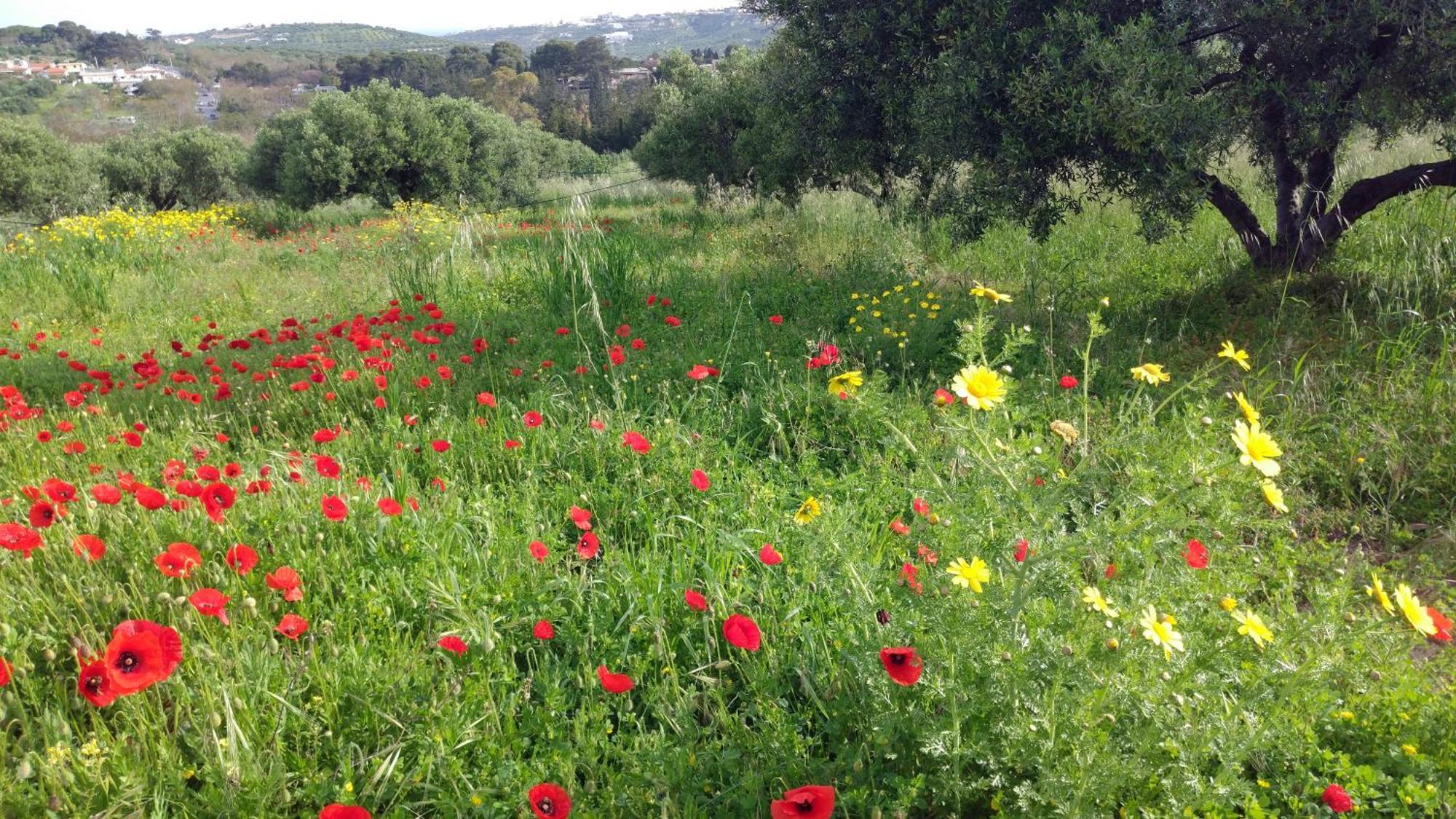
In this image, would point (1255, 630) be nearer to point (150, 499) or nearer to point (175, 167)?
point (150, 499)

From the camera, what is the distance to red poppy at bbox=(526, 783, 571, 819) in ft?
4.75

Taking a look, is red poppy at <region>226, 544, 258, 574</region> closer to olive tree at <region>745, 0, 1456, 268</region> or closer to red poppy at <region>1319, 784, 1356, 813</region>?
red poppy at <region>1319, 784, 1356, 813</region>

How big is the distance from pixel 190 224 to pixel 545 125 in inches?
2181

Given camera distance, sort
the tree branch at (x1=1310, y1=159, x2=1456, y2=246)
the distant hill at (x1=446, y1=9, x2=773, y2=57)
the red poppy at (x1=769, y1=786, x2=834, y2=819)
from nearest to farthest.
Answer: the red poppy at (x1=769, y1=786, x2=834, y2=819), the tree branch at (x1=1310, y1=159, x2=1456, y2=246), the distant hill at (x1=446, y1=9, x2=773, y2=57)

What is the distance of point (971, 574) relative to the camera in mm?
1628

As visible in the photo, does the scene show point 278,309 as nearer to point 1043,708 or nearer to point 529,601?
point 529,601

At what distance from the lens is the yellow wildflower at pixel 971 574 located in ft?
5.32

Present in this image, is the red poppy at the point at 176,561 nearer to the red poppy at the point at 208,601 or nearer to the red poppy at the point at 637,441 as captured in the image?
the red poppy at the point at 208,601

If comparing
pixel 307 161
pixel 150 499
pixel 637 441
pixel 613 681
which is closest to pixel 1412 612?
pixel 613 681

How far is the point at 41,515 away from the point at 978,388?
95.8 inches

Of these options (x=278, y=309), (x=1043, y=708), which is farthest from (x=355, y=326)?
(x=1043, y=708)

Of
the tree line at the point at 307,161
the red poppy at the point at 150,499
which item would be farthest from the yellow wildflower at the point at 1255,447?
the tree line at the point at 307,161

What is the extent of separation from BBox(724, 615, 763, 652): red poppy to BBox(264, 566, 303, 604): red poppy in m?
1.13

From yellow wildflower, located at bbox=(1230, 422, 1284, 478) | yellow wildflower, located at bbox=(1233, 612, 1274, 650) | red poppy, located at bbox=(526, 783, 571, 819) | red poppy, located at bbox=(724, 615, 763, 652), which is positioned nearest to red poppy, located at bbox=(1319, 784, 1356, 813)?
yellow wildflower, located at bbox=(1233, 612, 1274, 650)
